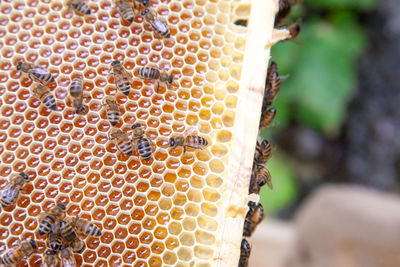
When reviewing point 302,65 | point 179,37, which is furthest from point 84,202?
point 302,65

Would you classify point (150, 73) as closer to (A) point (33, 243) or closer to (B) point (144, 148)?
(B) point (144, 148)

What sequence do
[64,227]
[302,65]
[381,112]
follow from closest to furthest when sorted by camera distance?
[64,227] < [302,65] < [381,112]

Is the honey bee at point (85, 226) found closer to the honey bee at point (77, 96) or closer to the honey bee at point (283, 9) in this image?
the honey bee at point (77, 96)

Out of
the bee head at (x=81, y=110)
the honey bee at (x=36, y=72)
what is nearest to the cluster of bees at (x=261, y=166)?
the bee head at (x=81, y=110)

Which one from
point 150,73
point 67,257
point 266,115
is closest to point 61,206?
point 67,257

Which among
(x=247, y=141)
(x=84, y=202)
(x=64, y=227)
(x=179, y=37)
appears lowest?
(x=64, y=227)

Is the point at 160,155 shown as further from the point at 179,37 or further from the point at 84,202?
the point at 179,37

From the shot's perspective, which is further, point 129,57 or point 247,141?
point 129,57
